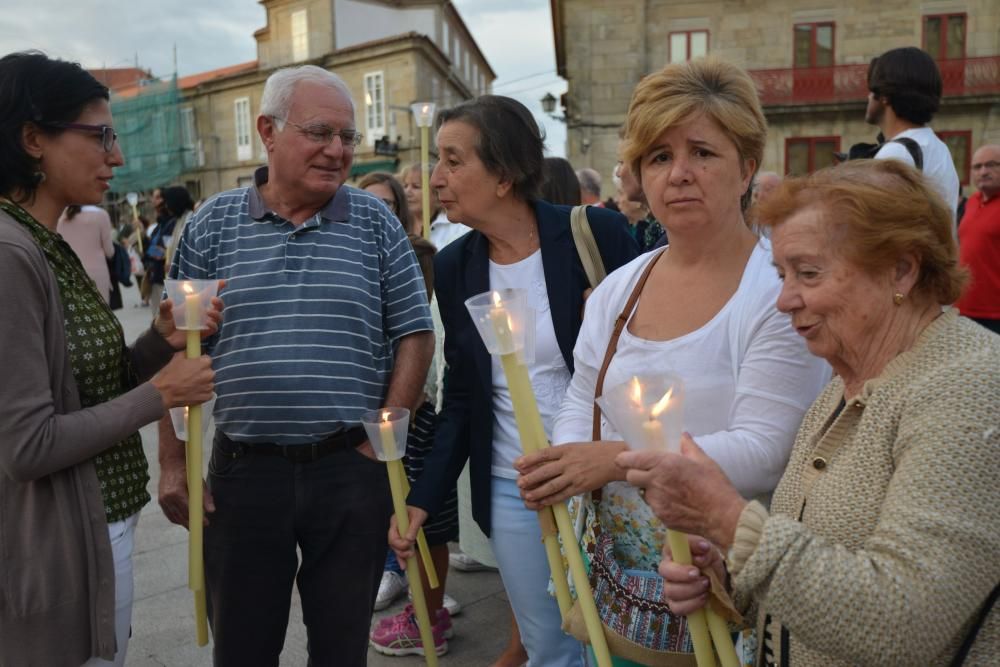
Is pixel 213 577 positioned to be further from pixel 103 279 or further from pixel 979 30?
pixel 979 30

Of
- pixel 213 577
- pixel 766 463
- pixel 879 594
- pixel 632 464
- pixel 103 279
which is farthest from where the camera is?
pixel 103 279

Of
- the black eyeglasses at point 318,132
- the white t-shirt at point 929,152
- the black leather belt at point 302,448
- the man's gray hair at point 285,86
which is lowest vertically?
the black leather belt at point 302,448

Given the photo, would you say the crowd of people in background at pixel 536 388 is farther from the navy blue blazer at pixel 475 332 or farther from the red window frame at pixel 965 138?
the red window frame at pixel 965 138

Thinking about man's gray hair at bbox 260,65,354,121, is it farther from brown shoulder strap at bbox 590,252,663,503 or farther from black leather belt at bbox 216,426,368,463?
brown shoulder strap at bbox 590,252,663,503

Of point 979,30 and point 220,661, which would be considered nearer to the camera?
point 220,661

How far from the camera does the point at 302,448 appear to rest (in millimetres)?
2379

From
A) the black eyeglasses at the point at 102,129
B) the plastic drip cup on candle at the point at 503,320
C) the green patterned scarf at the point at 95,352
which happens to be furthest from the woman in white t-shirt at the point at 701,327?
the black eyeglasses at the point at 102,129

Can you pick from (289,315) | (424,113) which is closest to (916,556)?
(289,315)

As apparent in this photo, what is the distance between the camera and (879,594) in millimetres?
1130

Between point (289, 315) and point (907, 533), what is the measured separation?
1.79 metres

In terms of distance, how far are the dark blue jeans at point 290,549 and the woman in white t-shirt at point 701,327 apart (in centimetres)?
78

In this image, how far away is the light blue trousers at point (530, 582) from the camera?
239cm

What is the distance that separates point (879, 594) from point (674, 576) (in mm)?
334

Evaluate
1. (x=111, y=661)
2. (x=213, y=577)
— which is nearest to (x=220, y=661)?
(x=213, y=577)
